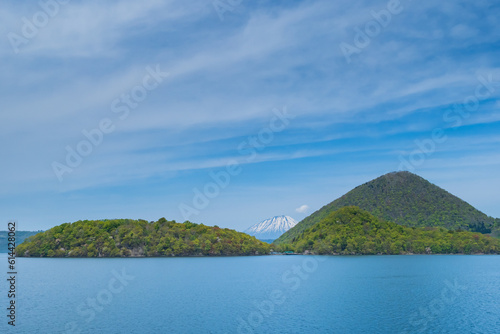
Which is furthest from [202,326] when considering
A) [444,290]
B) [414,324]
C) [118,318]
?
[444,290]

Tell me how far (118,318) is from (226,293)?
31.8 metres

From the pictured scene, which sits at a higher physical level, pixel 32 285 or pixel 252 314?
pixel 32 285

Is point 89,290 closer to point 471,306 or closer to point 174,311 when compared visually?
point 174,311

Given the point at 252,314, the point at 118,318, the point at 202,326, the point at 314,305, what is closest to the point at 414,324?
the point at 314,305

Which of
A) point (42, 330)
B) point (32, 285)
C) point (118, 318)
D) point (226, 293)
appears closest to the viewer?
point (42, 330)

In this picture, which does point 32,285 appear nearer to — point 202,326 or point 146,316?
point 146,316

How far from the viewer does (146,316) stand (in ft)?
208

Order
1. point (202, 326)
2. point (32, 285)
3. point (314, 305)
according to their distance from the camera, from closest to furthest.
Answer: point (202, 326) < point (314, 305) < point (32, 285)

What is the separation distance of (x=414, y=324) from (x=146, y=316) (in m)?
42.6

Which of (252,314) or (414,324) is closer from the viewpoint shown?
(414,324)

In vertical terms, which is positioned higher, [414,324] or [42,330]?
[42,330]

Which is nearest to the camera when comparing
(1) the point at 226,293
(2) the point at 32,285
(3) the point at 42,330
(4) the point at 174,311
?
(3) the point at 42,330

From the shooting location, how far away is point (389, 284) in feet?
339

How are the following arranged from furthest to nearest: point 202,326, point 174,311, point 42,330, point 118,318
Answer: point 174,311 < point 118,318 < point 202,326 < point 42,330
